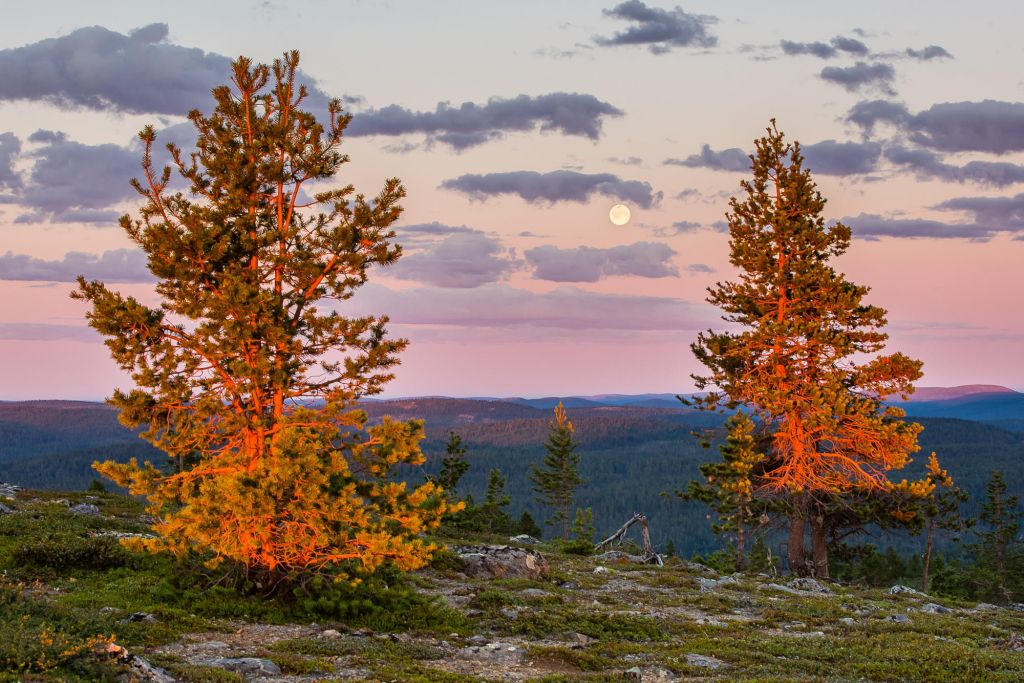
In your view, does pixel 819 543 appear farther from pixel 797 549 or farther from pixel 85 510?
pixel 85 510

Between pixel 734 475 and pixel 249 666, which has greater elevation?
pixel 249 666

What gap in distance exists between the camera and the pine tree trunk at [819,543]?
116ft

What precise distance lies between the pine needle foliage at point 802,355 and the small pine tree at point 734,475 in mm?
1067

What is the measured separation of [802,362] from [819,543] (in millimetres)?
8676

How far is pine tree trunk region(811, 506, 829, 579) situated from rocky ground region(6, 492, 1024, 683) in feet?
32.1

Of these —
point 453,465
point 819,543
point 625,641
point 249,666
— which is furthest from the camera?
point 453,465

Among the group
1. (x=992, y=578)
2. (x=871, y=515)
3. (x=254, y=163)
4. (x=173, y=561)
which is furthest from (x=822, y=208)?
(x=992, y=578)

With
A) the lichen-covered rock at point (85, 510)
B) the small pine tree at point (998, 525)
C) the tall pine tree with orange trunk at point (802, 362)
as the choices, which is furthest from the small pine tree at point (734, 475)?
the small pine tree at point (998, 525)

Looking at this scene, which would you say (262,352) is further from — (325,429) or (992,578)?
(992,578)

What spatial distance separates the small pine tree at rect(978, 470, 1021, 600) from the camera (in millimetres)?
80562

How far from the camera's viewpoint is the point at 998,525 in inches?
3295

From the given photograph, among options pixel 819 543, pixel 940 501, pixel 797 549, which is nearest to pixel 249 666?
pixel 797 549

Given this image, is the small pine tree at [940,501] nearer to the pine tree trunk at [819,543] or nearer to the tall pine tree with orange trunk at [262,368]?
the pine tree trunk at [819,543]

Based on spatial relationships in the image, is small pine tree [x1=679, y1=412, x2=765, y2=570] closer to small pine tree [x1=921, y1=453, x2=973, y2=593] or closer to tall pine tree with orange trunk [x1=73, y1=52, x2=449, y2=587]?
small pine tree [x1=921, y1=453, x2=973, y2=593]
